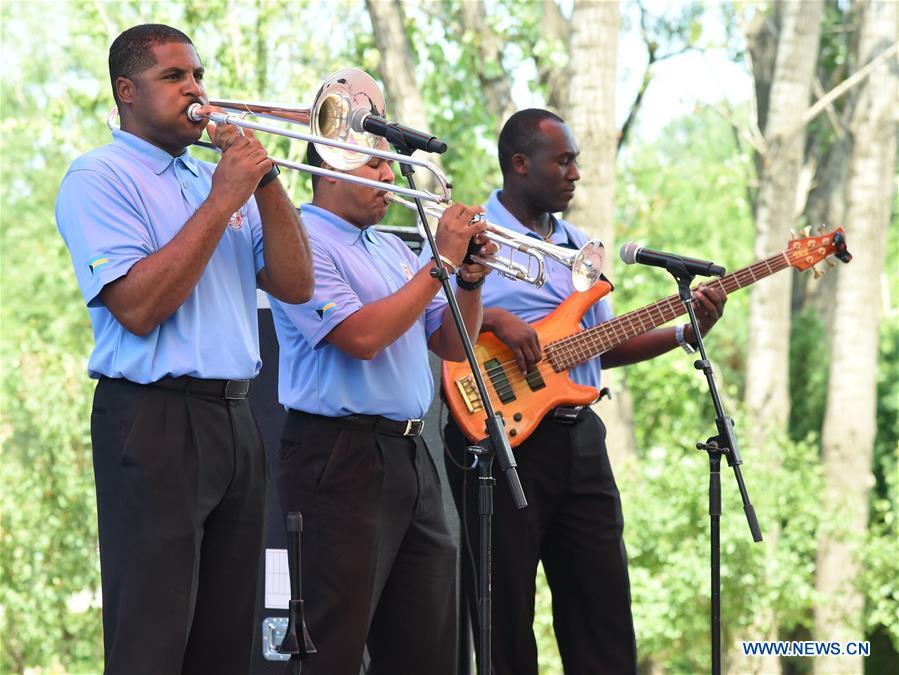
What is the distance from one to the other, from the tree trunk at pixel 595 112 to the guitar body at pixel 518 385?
10.8 ft

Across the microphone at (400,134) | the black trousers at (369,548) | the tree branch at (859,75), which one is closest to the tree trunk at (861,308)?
the tree branch at (859,75)

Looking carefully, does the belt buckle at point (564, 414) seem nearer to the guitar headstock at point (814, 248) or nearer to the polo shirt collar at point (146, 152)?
the guitar headstock at point (814, 248)

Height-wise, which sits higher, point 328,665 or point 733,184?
point 733,184

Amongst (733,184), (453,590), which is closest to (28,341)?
(453,590)

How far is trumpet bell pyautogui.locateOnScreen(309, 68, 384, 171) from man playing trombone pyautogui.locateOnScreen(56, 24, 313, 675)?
13.9 inches

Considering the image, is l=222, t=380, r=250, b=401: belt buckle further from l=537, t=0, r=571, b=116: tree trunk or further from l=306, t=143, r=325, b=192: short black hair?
l=537, t=0, r=571, b=116: tree trunk

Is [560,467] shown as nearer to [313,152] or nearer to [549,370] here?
[549,370]

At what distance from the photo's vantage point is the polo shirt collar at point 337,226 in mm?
3652

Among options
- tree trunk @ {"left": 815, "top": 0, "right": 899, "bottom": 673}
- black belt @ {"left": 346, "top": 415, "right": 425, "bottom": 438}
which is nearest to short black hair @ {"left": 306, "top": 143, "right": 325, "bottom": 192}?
black belt @ {"left": 346, "top": 415, "right": 425, "bottom": 438}

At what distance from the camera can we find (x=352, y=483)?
3367 mm

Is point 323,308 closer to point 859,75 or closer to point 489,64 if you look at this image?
point 489,64

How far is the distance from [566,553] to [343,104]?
1.60 meters

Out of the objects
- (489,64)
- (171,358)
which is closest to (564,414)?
(171,358)

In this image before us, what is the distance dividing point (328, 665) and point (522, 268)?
4.21 feet
